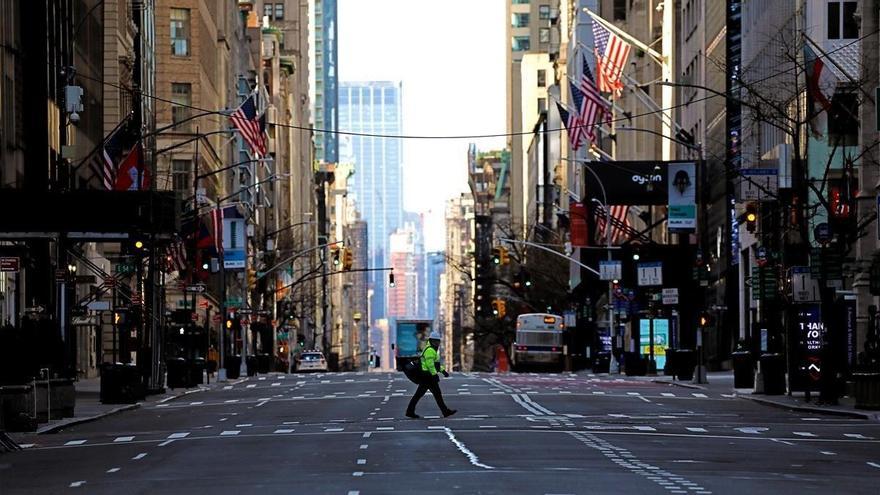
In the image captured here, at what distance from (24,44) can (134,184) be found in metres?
7.70

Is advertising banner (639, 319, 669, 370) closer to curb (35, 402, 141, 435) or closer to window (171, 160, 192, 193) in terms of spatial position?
window (171, 160, 192, 193)

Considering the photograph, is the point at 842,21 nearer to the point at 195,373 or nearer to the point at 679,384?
the point at 679,384

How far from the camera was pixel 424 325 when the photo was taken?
149 m

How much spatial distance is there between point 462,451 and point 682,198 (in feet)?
217

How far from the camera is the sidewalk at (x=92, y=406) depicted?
4150 cm

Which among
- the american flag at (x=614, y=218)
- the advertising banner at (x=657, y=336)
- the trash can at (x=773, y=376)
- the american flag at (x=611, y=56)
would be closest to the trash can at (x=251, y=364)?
the american flag at (x=614, y=218)

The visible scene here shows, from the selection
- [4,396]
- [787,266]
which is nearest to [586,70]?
[787,266]

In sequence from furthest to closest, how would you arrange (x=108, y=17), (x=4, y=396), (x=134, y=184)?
1. (x=108, y=17)
2. (x=134, y=184)
3. (x=4, y=396)

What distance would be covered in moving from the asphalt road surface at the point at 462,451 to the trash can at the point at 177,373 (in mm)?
18544

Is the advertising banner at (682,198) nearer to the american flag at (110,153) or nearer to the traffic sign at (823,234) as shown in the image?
the american flag at (110,153)

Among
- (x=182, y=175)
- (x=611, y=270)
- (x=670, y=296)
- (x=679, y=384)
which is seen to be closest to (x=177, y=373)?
(x=679, y=384)

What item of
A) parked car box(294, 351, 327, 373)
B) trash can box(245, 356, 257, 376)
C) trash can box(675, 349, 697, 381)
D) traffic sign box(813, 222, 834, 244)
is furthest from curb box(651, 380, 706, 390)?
parked car box(294, 351, 327, 373)

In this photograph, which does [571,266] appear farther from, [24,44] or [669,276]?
[24,44]

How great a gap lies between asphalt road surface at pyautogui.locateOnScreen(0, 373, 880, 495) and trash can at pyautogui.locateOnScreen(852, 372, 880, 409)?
1092mm
